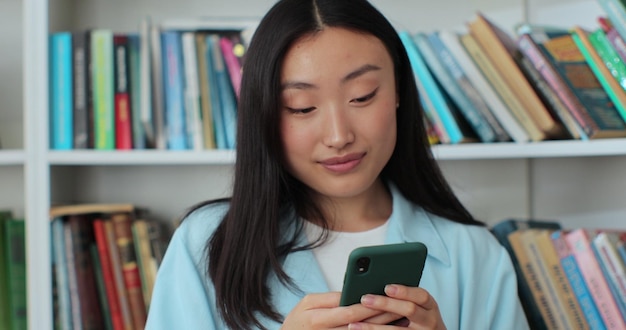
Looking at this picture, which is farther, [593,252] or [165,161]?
[165,161]

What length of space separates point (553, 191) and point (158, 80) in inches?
32.5

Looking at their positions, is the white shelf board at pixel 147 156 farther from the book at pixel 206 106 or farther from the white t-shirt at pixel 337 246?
the white t-shirt at pixel 337 246

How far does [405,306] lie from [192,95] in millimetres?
734

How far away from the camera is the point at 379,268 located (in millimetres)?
949

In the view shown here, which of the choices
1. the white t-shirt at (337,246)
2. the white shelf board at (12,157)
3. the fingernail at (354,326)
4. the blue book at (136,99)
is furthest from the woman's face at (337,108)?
the white shelf board at (12,157)

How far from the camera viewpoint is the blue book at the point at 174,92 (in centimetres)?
157

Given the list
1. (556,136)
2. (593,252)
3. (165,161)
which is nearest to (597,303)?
(593,252)

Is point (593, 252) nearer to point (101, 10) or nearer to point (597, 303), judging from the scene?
point (597, 303)

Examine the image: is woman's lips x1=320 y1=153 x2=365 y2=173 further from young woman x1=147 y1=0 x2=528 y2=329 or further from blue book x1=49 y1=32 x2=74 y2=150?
blue book x1=49 y1=32 x2=74 y2=150

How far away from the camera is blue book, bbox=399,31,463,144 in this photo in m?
1.52

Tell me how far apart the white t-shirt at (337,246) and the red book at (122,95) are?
1.62 ft

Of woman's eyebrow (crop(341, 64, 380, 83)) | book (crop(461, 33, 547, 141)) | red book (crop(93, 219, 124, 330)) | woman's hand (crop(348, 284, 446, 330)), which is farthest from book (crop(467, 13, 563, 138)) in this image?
red book (crop(93, 219, 124, 330))

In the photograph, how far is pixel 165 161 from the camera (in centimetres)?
154

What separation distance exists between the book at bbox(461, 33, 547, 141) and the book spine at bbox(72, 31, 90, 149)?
70 cm
